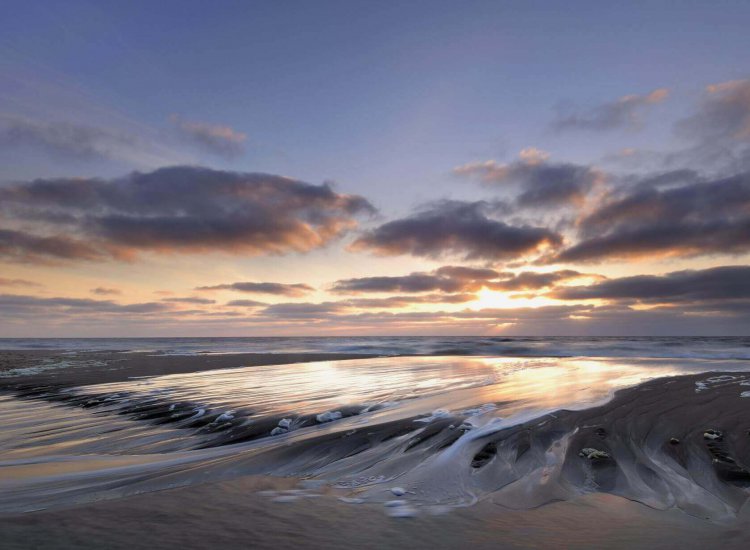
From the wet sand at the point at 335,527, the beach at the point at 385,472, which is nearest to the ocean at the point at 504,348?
the beach at the point at 385,472

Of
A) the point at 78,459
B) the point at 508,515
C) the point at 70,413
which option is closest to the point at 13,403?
the point at 70,413

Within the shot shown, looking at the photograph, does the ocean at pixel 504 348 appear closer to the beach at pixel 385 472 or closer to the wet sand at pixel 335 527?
the beach at pixel 385 472

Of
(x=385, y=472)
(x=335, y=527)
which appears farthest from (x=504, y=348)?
(x=335, y=527)

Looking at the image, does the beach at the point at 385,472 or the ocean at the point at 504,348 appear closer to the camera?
the beach at the point at 385,472

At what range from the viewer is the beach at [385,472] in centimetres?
334

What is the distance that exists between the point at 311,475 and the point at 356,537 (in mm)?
1820

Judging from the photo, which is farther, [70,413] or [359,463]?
[70,413]

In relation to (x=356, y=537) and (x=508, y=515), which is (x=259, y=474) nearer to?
(x=356, y=537)

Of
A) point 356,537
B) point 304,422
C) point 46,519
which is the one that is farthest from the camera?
point 304,422

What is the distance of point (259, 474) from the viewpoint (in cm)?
492

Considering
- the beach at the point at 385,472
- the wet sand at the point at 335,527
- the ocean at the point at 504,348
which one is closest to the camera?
the wet sand at the point at 335,527

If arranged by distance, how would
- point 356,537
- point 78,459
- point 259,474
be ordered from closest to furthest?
1. point 356,537
2. point 259,474
3. point 78,459

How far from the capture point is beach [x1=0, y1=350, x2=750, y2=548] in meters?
3.34

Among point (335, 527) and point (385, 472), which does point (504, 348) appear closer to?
point (385, 472)
